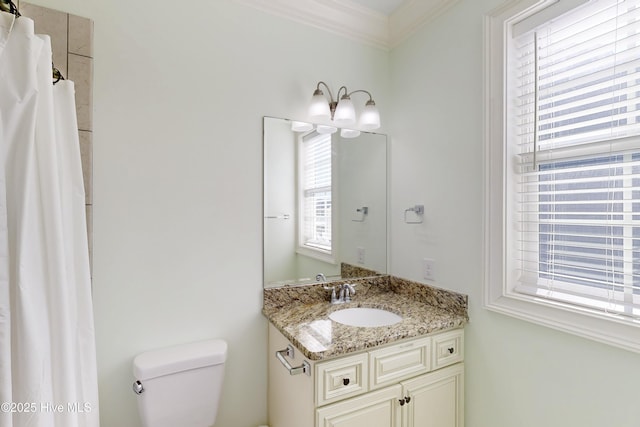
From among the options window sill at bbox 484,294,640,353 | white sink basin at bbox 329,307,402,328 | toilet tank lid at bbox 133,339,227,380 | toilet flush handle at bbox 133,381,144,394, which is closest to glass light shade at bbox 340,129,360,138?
white sink basin at bbox 329,307,402,328

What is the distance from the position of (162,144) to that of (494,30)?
5.43 feet

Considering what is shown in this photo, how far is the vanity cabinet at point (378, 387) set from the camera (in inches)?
47.8

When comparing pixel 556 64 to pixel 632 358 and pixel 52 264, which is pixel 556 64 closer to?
pixel 632 358

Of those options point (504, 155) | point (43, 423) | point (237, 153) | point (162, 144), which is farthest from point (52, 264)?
point (504, 155)

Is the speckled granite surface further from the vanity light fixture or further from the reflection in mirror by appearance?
the vanity light fixture

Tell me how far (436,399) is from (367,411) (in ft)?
1.36

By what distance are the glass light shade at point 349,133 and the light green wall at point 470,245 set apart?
28cm

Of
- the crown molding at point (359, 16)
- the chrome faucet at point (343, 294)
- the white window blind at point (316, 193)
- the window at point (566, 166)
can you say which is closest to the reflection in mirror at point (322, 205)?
the white window blind at point (316, 193)

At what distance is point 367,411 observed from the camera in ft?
4.22

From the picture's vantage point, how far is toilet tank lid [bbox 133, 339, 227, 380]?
130cm

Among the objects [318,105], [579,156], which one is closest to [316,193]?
[318,105]

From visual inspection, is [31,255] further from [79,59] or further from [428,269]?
[428,269]

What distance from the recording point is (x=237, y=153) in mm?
1619

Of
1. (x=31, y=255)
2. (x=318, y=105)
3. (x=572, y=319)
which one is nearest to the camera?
(x=31, y=255)
